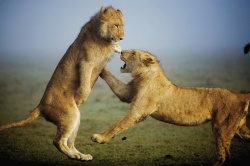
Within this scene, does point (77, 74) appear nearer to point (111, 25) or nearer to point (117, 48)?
point (117, 48)

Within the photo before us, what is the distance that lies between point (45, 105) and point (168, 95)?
5.26 ft

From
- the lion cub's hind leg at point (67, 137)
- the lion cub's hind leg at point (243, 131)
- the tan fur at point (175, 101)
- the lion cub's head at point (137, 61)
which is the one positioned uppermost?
the lion cub's head at point (137, 61)

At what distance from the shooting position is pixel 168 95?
17.3 feet

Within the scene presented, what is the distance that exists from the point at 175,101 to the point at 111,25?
47.0 inches

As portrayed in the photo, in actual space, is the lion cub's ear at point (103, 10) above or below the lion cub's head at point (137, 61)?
above

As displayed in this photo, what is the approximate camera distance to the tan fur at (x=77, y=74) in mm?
5367

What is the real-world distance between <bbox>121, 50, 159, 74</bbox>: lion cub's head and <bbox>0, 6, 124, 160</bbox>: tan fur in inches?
9.2

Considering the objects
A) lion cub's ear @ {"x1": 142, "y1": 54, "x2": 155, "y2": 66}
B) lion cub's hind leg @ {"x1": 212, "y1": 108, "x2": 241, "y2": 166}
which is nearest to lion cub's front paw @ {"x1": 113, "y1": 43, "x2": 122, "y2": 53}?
lion cub's ear @ {"x1": 142, "y1": 54, "x2": 155, "y2": 66}

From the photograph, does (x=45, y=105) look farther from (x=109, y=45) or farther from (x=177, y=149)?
(x=177, y=149)

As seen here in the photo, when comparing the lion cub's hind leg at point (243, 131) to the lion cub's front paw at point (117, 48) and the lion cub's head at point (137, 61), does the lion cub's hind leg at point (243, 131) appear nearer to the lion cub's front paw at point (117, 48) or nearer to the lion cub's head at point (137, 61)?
the lion cub's head at point (137, 61)

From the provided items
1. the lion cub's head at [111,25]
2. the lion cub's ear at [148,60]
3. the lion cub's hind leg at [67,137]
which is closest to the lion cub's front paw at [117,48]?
the lion cub's head at [111,25]

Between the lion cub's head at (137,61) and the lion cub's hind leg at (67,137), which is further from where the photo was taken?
the lion cub's hind leg at (67,137)

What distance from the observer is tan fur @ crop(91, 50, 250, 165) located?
5.11 meters

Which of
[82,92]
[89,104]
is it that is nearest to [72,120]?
[82,92]
